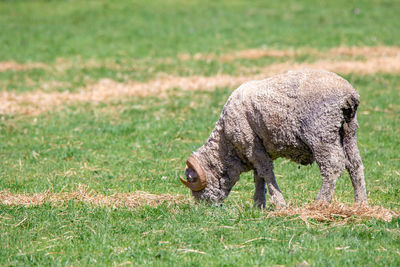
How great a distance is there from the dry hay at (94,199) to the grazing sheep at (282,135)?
2.60 feet

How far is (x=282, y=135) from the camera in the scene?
7246mm

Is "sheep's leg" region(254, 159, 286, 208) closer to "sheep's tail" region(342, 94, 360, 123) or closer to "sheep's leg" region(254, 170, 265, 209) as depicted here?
"sheep's leg" region(254, 170, 265, 209)

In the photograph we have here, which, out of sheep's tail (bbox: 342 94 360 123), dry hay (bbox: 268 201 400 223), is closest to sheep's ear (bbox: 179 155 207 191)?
dry hay (bbox: 268 201 400 223)

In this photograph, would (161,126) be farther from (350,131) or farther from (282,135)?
(350,131)

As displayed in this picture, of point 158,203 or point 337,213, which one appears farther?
point 158,203

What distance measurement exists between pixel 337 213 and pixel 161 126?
258 inches

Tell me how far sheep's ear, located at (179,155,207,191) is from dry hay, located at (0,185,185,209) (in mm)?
551

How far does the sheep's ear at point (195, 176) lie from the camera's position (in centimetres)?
770

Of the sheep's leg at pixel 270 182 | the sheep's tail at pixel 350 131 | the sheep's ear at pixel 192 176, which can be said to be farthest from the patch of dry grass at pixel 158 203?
the sheep's tail at pixel 350 131

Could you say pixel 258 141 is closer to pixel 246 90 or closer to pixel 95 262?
pixel 246 90

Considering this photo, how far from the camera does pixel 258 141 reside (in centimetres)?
755

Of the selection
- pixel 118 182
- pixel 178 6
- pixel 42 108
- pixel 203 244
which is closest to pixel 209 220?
pixel 203 244

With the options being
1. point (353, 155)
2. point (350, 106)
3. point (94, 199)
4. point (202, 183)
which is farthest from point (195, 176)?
point (350, 106)

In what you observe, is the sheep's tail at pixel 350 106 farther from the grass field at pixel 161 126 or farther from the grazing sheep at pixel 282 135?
the grass field at pixel 161 126
